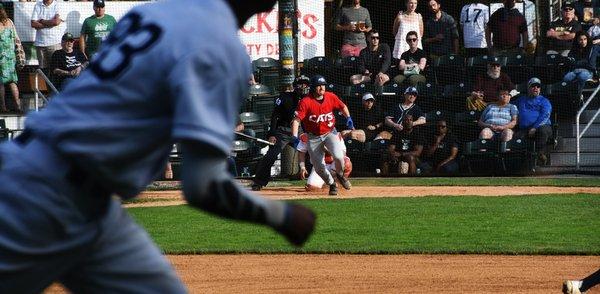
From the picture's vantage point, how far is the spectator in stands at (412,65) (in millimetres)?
20969

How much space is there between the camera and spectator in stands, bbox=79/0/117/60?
65.5ft

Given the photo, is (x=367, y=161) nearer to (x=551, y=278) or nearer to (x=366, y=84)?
(x=366, y=84)

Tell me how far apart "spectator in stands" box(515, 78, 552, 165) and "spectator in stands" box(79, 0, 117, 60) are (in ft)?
22.8

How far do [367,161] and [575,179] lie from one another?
137 inches

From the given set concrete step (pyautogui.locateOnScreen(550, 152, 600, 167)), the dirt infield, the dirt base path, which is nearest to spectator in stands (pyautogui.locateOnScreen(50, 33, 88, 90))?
the dirt base path

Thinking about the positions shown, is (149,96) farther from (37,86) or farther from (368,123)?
(368,123)

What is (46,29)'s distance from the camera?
812 inches

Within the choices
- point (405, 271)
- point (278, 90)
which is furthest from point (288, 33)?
point (405, 271)

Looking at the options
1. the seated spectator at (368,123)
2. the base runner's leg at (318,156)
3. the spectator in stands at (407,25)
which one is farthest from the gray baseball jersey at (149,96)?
the spectator in stands at (407,25)

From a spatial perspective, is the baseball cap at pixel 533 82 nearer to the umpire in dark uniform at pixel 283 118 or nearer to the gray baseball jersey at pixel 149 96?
the umpire in dark uniform at pixel 283 118

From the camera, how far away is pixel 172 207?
54.1 feet

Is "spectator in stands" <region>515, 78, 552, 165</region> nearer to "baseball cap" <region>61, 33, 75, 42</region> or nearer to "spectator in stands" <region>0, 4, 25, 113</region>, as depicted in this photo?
"baseball cap" <region>61, 33, 75, 42</region>

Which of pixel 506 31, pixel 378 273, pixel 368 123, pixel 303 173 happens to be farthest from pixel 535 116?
pixel 378 273

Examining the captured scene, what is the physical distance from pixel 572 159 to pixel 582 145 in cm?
33
